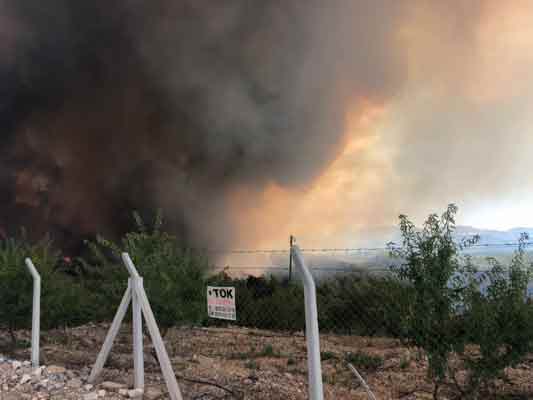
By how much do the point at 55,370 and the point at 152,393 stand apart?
177 cm

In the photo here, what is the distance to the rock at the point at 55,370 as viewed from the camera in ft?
21.5

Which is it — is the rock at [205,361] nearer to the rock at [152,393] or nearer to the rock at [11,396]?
the rock at [152,393]

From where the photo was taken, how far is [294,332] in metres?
12.3

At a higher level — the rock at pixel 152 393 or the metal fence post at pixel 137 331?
the metal fence post at pixel 137 331

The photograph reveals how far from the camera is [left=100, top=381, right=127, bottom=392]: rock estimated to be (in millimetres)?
5785

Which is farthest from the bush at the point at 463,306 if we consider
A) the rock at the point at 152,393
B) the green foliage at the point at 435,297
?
the rock at the point at 152,393

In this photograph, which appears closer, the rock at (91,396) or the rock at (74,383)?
the rock at (91,396)

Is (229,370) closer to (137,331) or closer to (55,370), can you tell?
(137,331)

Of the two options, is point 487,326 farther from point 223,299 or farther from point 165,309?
point 165,309

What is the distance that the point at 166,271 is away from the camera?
8156mm

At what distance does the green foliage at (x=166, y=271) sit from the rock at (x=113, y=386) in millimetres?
1999

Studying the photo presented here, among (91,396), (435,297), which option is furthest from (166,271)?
(435,297)

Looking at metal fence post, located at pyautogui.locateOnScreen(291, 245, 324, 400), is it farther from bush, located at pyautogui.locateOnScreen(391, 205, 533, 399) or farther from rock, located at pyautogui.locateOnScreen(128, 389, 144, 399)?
rock, located at pyautogui.locateOnScreen(128, 389, 144, 399)

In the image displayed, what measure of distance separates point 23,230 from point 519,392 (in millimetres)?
9354
